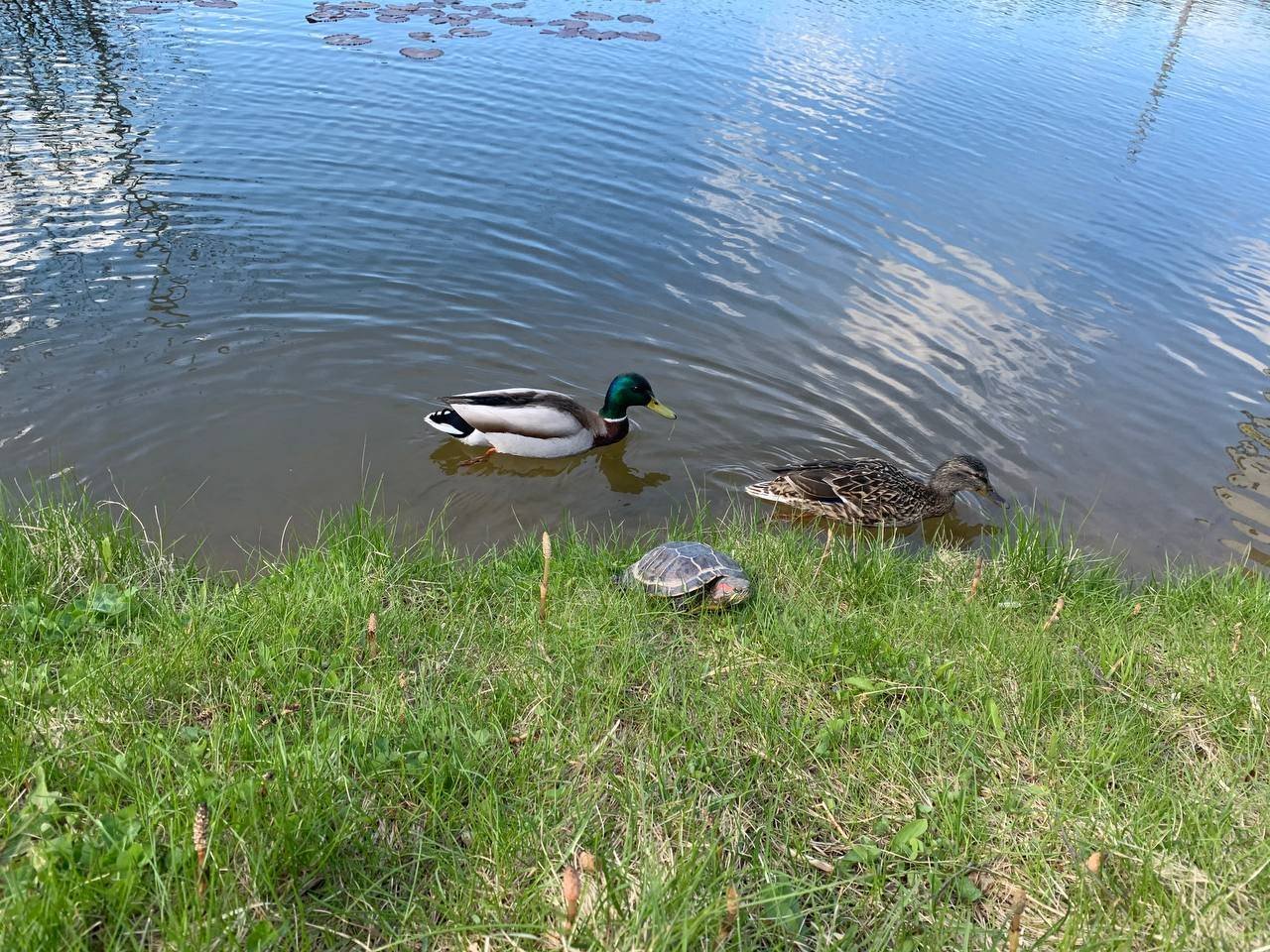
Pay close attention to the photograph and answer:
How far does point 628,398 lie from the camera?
23.6ft

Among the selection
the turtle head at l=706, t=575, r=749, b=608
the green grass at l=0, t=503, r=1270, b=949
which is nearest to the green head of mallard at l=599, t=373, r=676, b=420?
the green grass at l=0, t=503, r=1270, b=949

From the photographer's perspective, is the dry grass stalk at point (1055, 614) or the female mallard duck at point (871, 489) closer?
the dry grass stalk at point (1055, 614)

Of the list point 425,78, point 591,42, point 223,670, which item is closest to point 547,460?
point 223,670

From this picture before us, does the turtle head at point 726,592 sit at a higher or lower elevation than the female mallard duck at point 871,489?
higher

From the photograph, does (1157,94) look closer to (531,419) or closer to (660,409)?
(660,409)

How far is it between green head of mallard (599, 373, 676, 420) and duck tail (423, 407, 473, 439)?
3.65ft

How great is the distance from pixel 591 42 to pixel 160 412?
13.4m

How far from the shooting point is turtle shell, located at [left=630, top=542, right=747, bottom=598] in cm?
445

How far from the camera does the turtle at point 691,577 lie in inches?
174

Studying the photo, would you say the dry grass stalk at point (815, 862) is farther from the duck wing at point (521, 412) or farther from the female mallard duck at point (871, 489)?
the duck wing at point (521, 412)

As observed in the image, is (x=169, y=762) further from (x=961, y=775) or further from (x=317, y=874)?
(x=961, y=775)

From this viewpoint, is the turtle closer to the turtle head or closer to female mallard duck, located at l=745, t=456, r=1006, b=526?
the turtle head

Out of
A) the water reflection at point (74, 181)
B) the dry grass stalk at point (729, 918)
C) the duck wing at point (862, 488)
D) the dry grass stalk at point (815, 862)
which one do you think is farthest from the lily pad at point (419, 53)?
the dry grass stalk at point (729, 918)

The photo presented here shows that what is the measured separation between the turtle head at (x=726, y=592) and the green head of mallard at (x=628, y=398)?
295 cm
